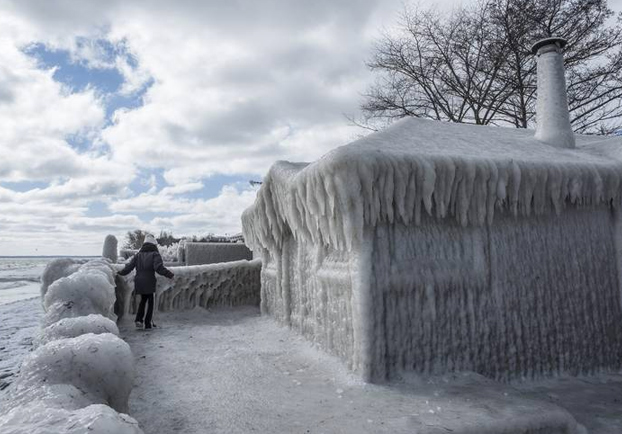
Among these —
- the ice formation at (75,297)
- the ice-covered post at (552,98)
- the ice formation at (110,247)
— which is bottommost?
the ice formation at (75,297)

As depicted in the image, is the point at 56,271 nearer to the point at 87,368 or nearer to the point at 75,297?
the point at 75,297

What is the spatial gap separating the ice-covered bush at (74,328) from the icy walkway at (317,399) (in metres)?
0.94

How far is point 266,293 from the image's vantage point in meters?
10.3

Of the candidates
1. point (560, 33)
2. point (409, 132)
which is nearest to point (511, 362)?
point (409, 132)

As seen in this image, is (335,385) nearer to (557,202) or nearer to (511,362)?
(511,362)

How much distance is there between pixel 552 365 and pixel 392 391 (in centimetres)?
294

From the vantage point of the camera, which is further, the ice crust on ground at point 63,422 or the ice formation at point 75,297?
the ice formation at point 75,297

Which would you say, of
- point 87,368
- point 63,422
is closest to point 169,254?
point 87,368

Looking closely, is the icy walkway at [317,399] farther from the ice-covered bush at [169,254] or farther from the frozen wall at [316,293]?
the ice-covered bush at [169,254]

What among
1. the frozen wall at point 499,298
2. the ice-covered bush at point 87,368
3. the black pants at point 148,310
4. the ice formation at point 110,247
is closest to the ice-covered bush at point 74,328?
the ice-covered bush at point 87,368

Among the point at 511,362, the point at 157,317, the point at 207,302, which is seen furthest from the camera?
the point at 207,302

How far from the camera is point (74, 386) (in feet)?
9.48

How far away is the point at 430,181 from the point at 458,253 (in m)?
1.11

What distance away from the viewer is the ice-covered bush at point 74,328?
3947 mm
